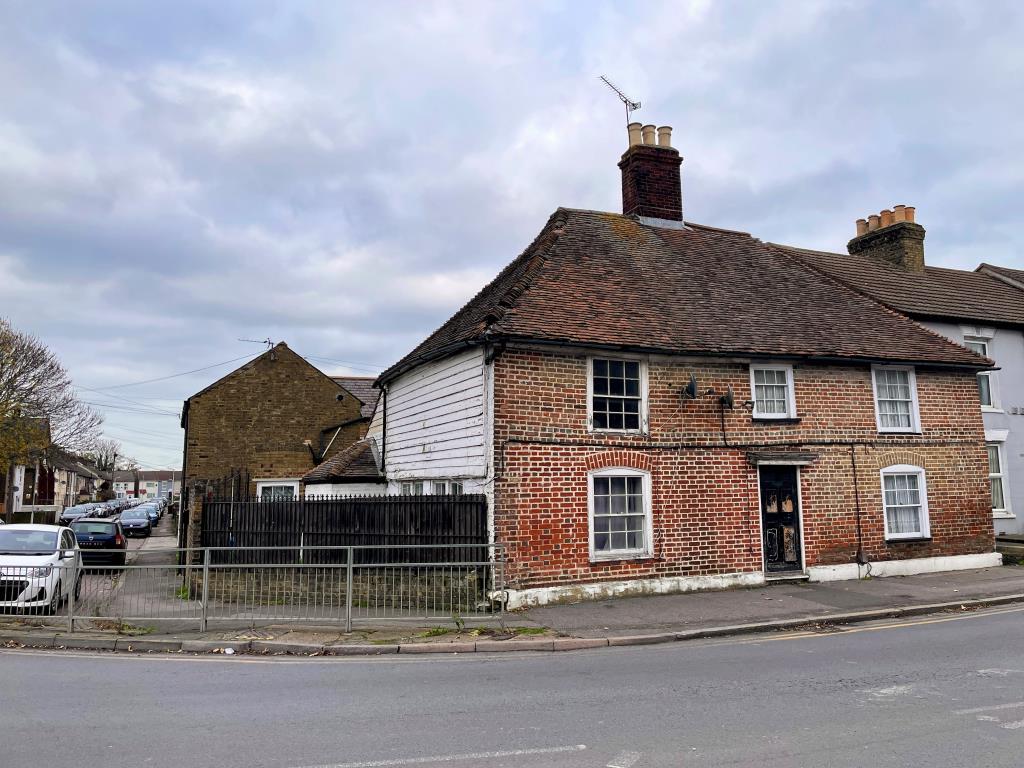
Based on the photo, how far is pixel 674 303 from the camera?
1541 cm

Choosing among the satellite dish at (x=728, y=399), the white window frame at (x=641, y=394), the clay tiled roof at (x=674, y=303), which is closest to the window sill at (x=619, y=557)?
the white window frame at (x=641, y=394)

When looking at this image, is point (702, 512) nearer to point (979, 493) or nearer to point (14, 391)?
point (979, 493)

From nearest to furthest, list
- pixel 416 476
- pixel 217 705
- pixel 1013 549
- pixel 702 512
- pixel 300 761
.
→ pixel 300 761, pixel 217 705, pixel 702 512, pixel 416 476, pixel 1013 549

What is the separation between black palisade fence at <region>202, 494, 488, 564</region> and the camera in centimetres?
1254

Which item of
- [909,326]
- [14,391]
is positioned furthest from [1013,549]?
[14,391]

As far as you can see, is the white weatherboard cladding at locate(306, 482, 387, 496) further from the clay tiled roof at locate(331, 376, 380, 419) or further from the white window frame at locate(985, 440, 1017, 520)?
the white window frame at locate(985, 440, 1017, 520)

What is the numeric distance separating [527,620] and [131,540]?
32683 mm

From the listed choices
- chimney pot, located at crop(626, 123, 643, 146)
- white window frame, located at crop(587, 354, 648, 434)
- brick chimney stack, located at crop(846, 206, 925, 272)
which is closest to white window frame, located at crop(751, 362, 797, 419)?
white window frame, located at crop(587, 354, 648, 434)

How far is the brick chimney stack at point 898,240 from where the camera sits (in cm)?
2280

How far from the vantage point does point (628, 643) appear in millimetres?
9945

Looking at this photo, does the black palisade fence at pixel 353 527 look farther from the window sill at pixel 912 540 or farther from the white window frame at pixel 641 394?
the window sill at pixel 912 540

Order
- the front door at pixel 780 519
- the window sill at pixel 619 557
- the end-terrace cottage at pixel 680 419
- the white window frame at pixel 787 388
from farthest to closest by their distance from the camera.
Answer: the white window frame at pixel 787 388 < the front door at pixel 780 519 < the window sill at pixel 619 557 < the end-terrace cottage at pixel 680 419

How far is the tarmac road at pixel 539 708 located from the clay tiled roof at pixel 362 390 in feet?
73.3

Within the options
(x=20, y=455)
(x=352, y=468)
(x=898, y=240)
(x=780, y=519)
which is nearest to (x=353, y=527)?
(x=352, y=468)
